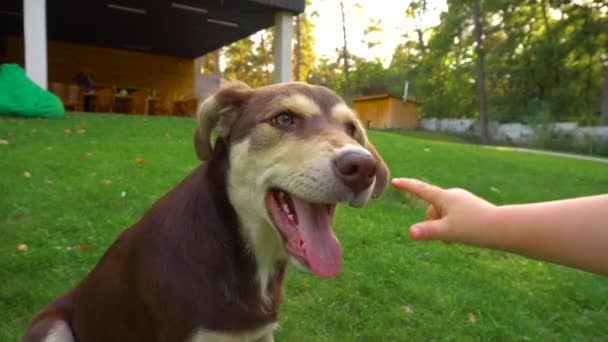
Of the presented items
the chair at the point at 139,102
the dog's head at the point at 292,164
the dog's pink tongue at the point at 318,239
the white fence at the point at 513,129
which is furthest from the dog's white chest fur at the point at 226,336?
the white fence at the point at 513,129

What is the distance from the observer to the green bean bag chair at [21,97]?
435 inches

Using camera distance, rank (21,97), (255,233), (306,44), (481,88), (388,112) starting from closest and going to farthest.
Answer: (255,233)
(21,97)
(481,88)
(388,112)
(306,44)

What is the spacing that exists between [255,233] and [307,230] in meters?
0.37

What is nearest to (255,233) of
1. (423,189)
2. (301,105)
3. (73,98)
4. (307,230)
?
(307,230)

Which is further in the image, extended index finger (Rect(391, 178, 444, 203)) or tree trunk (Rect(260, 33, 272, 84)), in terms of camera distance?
tree trunk (Rect(260, 33, 272, 84))

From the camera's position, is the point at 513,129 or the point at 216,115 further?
the point at 513,129

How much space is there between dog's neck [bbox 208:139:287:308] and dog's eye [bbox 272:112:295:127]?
1.09 ft

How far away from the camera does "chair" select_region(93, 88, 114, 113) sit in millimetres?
18516

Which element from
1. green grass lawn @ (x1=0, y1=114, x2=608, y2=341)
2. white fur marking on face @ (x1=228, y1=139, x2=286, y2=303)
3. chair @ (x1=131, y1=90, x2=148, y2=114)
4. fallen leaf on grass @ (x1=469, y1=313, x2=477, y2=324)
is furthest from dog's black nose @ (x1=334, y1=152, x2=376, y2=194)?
chair @ (x1=131, y1=90, x2=148, y2=114)

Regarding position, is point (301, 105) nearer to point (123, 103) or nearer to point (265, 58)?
point (123, 103)

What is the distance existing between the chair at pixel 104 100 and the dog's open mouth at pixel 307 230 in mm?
18250

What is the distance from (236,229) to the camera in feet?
8.04

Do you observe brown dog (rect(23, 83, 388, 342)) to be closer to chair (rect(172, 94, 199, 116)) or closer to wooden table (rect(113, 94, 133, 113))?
wooden table (rect(113, 94, 133, 113))

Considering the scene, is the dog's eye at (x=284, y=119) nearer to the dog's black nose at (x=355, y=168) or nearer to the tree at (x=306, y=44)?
the dog's black nose at (x=355, y=168)
